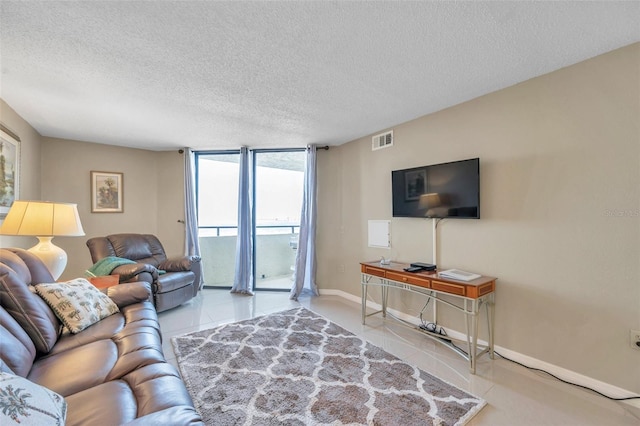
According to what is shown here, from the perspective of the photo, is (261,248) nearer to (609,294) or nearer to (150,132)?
(150,132)

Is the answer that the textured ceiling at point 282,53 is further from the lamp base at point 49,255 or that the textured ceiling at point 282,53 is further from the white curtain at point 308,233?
the lamp base at point 49,255

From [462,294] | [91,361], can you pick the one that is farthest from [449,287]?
[91,361]

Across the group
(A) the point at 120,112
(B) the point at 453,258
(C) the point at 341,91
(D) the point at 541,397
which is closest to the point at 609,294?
(D) the point at 541,397

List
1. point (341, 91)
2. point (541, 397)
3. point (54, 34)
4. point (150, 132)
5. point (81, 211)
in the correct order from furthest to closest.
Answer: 1. point (81, 211)
2. point (150, 132)
3. point (341, 91)
4. point (541, 397)
5. point (54, 34)

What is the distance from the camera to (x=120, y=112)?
112 inches

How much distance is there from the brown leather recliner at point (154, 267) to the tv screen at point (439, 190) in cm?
284

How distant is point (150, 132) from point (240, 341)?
113 inches

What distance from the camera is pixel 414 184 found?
115 inches

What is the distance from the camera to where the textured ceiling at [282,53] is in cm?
147

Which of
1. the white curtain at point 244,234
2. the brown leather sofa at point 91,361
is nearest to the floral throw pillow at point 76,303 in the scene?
the brown leather sofa at point 91,361

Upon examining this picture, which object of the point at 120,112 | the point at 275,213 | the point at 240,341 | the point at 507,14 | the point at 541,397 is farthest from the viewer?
the point at 275,213

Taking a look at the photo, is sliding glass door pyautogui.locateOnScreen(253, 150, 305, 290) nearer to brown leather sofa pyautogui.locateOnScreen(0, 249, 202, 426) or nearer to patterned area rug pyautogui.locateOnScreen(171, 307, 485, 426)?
patterned area rug pyautogui.locateOnScreen(171, 307, 485, 426)

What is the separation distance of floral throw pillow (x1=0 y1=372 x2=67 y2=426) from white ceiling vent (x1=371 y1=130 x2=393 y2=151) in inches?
131

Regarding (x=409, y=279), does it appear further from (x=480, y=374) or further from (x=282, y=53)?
(x=282, y=53)
